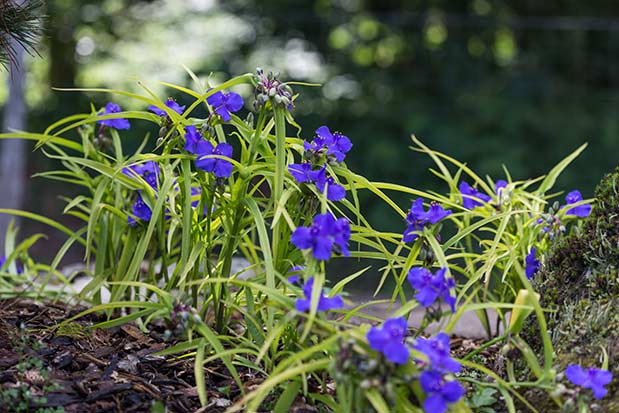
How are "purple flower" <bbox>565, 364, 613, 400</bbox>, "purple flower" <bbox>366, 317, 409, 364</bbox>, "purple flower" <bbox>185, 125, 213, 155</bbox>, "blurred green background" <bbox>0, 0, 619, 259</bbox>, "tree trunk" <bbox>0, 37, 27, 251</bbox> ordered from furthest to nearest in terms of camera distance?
"blurred green background" <bbox>0, 0, 619, 259</bbox>, "tree trunk" <bbox>0, 37, 27, 251</bbox>, "purple flower" <bbox>185, 125, 213, 155</bbox>, "purple flower" <bbox>565, 364, 613, 400</bbox>, "purple flower" <bbox>366, 317, 409, 364</bbox>

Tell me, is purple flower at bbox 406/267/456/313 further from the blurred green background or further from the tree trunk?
the blurred green background

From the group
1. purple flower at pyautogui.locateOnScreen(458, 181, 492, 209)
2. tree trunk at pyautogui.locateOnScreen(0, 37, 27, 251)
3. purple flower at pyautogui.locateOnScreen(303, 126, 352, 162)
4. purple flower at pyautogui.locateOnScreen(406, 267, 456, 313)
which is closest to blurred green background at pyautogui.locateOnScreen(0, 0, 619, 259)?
tree trunk at pyautogui.locateOnScreen(0, 37, 27, 251)

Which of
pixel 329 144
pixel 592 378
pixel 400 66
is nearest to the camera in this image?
pixel 592 378

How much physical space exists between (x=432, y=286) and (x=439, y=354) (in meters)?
0.16

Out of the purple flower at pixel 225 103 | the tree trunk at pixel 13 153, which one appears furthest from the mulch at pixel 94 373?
the tree trunk at pixel 13 153

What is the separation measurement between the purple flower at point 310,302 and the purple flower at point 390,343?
0.14 m

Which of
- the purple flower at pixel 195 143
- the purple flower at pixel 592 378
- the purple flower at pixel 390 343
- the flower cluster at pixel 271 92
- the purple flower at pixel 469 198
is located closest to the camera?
the purple flower at pixel 390 343

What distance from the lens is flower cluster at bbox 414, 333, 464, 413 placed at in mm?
1444

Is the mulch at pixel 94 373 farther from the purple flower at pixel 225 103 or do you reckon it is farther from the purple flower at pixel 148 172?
the purple flower at pixel 225 103

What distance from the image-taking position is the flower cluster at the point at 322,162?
185 centimetres

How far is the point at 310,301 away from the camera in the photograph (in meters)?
1.51

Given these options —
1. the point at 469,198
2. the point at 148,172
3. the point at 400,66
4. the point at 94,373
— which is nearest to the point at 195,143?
the point at 148,172

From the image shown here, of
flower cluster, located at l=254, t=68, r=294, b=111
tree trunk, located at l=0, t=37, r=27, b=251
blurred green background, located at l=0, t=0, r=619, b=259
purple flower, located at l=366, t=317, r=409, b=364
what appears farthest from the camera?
blurred green background, located at l=0, t=0, r=619, b=259

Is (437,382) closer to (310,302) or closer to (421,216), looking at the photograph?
(310,302)
